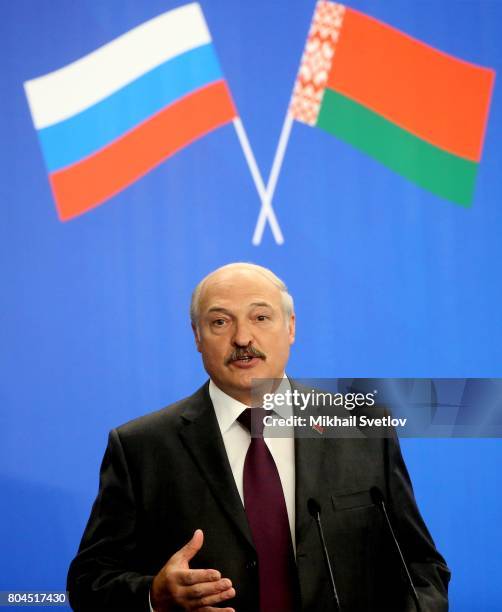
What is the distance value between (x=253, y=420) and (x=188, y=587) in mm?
457

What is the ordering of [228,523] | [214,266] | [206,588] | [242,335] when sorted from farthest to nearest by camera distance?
1. [214,266]
2. [242,335]
3. [228,523]
4. [206,588]

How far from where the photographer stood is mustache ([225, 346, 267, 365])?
2021 millimetres

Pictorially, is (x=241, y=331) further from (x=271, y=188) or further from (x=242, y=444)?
(x=271, y=188)

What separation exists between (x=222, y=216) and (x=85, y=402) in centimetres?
80

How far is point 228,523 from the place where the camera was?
1896 millimetres

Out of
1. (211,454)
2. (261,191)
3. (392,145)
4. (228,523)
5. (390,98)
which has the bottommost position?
(228,523)

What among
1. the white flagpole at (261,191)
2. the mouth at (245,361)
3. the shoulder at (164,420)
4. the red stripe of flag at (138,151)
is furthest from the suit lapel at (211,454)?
the red stripe of flag at (138,151)

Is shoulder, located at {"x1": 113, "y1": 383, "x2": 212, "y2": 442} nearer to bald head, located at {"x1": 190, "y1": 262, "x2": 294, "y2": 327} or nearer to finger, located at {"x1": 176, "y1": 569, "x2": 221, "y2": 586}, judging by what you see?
bald head, located at {"x1": 190, "y1": 262, "x2": 294, "y2": 327}

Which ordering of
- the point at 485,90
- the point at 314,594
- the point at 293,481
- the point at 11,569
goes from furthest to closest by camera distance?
the point at 485,90
the point at 11,569
the point at 293,481
the point at 314,594

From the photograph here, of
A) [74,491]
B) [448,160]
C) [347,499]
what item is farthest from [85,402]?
[448,160]

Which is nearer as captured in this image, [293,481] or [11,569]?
[293,481]

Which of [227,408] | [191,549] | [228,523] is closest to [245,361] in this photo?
[227,408]

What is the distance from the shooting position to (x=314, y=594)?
6.04ft

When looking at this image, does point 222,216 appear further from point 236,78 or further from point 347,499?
point 347,499
